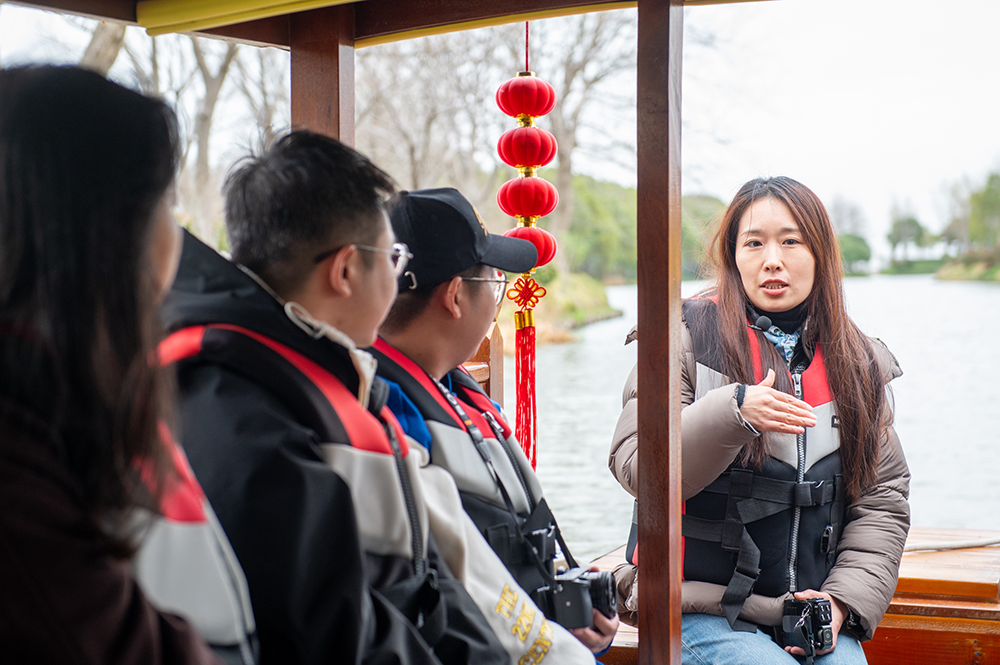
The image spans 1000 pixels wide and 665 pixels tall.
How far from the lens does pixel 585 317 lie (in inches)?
426

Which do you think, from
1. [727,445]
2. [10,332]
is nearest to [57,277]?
[10,332]

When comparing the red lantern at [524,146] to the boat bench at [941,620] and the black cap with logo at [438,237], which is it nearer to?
the black cap with logo at [438,237]

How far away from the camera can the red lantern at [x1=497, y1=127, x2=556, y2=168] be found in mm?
2348

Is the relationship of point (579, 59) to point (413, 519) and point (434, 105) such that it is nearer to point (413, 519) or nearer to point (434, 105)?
point (434, 105)

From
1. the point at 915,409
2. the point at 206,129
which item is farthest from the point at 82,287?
the point at 915,409

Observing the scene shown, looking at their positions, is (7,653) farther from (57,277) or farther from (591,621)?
(591,621)

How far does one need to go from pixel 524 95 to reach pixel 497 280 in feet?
2.93

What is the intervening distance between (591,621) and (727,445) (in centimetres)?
50

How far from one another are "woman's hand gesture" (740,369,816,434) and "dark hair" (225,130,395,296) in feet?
2.96

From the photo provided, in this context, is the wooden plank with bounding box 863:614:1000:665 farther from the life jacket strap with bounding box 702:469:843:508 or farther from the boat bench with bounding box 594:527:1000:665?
the life jacket strap with bounding box 702:469:843:508

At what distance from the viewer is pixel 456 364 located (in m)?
1.63

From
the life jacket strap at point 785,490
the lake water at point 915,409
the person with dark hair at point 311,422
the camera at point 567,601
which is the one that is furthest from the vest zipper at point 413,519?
the lake water at point 915,409

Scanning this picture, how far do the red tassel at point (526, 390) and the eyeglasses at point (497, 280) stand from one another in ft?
1.62

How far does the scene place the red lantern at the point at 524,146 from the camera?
7.70 ft
